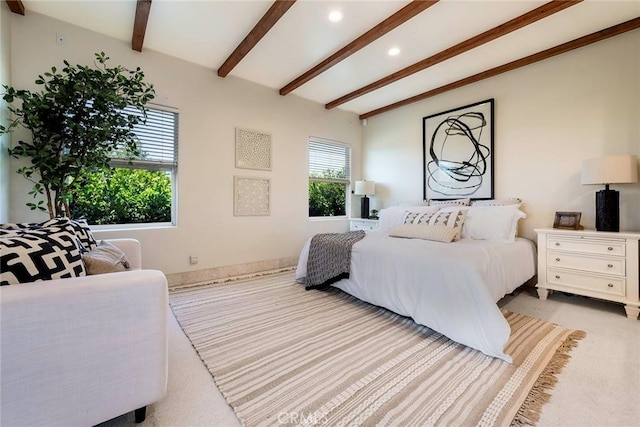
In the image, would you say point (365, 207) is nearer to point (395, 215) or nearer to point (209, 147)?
point (395, 215)

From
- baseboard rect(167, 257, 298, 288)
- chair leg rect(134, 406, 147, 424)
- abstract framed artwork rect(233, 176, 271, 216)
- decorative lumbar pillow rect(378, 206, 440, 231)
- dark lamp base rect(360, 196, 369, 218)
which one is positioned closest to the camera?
chair leg rect(134, 406, 147, 424)

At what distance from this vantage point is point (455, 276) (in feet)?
6.10

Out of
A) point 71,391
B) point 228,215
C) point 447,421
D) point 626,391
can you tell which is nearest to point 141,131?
point 228,215

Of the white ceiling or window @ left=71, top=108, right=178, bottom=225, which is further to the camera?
window @ left=71, top=108, right=178, bottom=225

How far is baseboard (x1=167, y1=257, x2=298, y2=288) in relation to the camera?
10.6ft

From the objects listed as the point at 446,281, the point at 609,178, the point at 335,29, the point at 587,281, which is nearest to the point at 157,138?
the point at 335,29

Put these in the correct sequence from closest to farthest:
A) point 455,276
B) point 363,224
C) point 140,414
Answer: point 140,414 < point 455,276 < point 363,224

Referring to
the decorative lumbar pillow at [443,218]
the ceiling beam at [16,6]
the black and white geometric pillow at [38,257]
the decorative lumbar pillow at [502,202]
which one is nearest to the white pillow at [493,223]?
the decorative lumbar pillow at [443,218]

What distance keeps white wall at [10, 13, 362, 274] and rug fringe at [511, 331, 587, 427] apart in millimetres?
3208

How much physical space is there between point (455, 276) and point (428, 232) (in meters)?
0.91

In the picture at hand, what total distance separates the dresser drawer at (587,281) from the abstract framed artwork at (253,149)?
360 cm

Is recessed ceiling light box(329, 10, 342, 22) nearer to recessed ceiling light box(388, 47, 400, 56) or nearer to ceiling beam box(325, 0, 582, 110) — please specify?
recessed ceiling light box(388, 47, 400, 56)

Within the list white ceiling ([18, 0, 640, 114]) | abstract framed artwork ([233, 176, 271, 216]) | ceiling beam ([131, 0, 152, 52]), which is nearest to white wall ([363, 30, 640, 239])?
white ceiling ([18, 0, 640, 114])

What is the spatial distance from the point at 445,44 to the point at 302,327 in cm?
315
